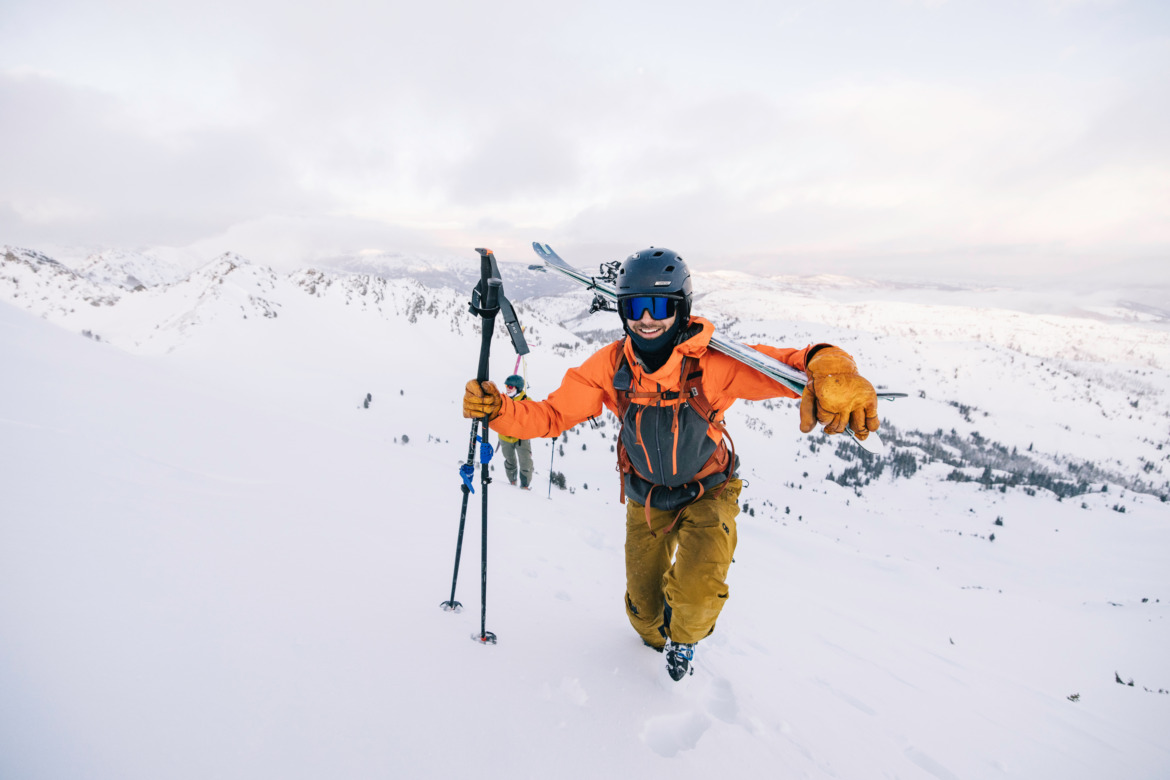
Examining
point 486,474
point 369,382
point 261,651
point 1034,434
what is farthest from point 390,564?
point 1034,434

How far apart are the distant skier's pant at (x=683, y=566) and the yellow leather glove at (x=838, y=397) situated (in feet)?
3.19

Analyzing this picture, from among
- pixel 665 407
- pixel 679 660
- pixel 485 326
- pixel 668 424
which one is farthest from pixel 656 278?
pixel 679 660

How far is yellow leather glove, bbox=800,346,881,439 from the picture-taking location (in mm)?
2855

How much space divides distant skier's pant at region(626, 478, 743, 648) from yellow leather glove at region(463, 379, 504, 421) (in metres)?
1.53

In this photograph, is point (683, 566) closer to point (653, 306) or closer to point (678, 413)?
point (678, 413)

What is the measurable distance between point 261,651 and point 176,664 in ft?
1.13

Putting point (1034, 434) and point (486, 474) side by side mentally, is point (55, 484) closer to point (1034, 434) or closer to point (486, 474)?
point (486, 474)

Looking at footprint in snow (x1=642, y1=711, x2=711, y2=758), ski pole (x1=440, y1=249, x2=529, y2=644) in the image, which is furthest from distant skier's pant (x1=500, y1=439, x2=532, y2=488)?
footprint in snow (x1=642, y1=711, x2=711, y2=758)

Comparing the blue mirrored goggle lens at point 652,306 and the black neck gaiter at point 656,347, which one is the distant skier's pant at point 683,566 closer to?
the black neck gaiter at point 656,347

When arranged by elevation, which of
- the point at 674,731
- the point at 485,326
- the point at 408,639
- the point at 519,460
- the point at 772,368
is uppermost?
the point at 485,326

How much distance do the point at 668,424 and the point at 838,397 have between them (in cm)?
115

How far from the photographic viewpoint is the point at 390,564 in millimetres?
3711

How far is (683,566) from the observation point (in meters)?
3.33

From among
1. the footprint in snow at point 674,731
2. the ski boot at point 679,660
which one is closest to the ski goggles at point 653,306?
the ski boot at point 679,660
